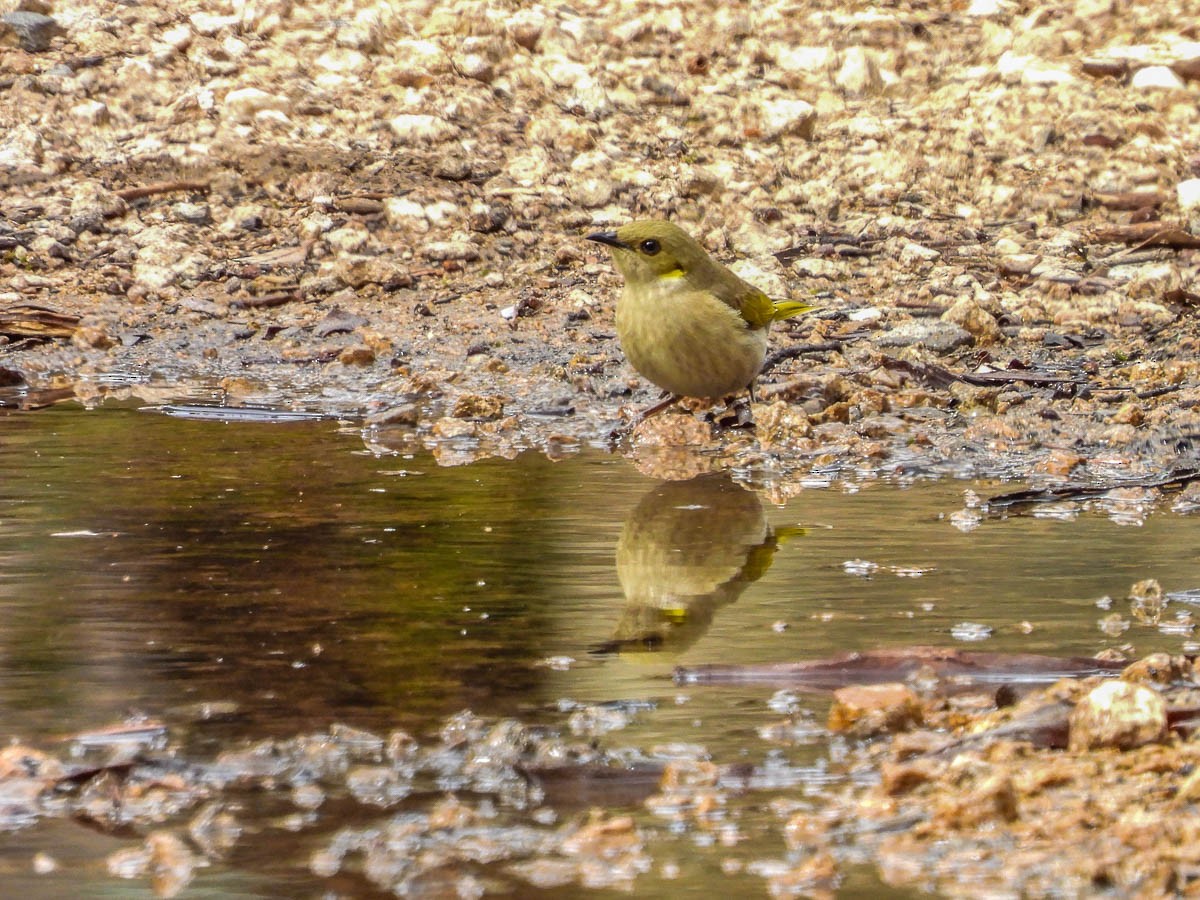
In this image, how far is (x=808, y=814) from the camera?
9.60ft

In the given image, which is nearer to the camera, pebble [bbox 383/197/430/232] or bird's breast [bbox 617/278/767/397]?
bird's breast [bbox 617/278/767/397]

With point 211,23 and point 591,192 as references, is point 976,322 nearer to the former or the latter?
point 591,192

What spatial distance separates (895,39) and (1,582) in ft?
25.6

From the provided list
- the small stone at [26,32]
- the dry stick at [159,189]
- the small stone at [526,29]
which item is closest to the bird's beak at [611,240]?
the dry stick at [159,189]

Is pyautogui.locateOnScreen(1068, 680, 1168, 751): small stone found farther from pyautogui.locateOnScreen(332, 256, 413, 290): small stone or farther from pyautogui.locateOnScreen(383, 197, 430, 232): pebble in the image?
pyautogui.locateOnScreen(383, 197, 430, 232): pebble

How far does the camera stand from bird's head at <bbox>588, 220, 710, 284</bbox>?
22.3ft

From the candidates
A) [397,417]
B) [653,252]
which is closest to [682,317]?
[653,252]

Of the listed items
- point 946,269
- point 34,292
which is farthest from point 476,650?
point 34,292

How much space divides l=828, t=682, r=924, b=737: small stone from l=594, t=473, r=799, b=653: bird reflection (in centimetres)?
66

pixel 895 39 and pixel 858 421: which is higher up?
pixel 895 39

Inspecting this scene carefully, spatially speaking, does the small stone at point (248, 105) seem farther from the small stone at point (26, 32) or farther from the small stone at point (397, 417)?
the small stone at point (397, 417)

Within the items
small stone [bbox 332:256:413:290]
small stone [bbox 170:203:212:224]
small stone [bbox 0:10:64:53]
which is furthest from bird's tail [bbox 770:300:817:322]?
small stone [bbox 0:10:64:53]

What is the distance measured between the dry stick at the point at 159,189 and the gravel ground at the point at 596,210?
0.04 ft

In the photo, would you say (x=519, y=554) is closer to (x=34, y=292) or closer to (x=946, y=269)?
(x=946, y=269)
